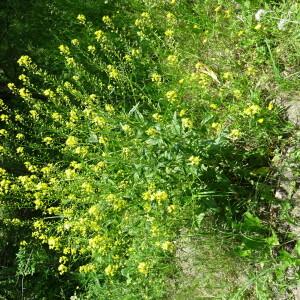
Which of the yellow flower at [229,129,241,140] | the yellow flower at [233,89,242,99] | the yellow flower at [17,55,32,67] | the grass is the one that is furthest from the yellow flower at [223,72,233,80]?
the yellow flower at [17,55,32,67]

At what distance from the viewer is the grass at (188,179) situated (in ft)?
9.93

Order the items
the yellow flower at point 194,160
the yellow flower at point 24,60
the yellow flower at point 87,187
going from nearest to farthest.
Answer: the yellow flower at point 194,160
the yellow flower at point 87,187
the yellow flower at point 24,60

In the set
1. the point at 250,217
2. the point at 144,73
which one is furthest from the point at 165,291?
the point at 144,73

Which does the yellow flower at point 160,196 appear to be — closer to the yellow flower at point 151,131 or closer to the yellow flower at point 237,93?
the yellow flower at point 151,131

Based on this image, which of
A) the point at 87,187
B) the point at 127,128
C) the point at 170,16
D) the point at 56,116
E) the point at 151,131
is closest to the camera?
the point at 151,131

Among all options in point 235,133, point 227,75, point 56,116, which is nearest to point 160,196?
point 235,133

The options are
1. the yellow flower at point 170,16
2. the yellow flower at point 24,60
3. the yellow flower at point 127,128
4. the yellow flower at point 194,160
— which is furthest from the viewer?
the yellow flower at point 170,16

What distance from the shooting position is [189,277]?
357cm

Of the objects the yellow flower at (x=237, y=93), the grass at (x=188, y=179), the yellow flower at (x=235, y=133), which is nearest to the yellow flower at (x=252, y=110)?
the grass at (x=188, y=179)

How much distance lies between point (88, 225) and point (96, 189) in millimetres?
315

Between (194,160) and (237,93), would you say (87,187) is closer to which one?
(194,160)

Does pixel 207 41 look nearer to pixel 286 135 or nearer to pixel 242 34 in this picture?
pixel 242 34

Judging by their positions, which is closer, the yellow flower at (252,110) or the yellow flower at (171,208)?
the yellow flower at (171,208)

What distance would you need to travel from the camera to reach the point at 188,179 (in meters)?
3.03
